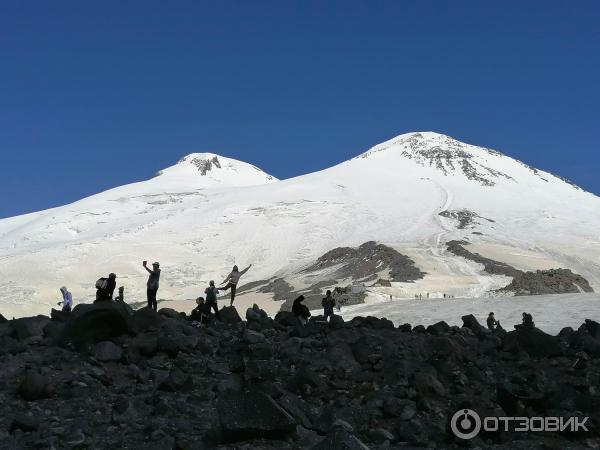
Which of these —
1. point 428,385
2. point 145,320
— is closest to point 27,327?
point 145,320

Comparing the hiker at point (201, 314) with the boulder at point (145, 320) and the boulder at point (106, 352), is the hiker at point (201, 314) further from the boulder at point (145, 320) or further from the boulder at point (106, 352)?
the boulder at point (106, 352)

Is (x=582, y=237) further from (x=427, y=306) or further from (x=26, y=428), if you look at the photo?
(x=26, y=428)

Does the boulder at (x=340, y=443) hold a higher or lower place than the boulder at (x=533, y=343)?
lower

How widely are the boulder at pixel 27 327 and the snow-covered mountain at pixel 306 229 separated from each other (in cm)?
3402

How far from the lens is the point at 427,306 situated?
109ft

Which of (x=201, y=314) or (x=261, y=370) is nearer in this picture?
(x=261, y=370)

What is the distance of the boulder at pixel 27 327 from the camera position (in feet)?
37.2

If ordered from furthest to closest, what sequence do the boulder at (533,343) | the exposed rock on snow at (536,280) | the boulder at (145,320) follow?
the exposed rock on snow at (536,280) < the boulder at (533,343) < the boulder at (145,320)

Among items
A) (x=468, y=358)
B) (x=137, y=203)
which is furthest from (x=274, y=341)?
(x=137, y=203)

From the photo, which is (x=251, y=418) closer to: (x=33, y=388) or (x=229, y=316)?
(x=33, y=388)

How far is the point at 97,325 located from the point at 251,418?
4456 millimetres

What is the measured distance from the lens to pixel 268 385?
26.7ft

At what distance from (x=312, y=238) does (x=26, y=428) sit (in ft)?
274

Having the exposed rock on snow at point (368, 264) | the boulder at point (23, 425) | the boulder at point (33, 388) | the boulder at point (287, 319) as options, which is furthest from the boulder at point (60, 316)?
the exposed rock on snow at point (368, 264)
